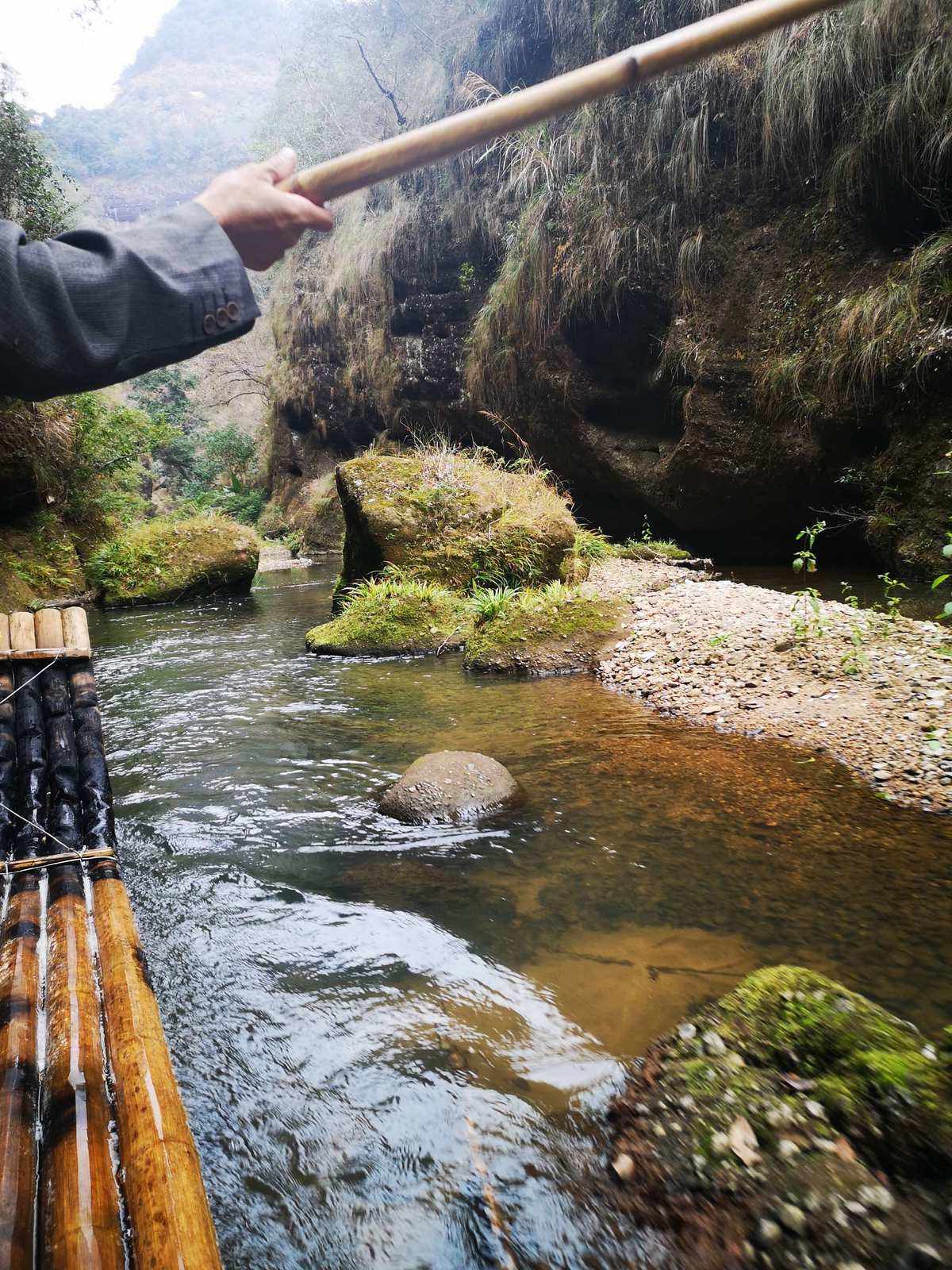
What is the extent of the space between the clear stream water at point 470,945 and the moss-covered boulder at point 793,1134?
123 mm

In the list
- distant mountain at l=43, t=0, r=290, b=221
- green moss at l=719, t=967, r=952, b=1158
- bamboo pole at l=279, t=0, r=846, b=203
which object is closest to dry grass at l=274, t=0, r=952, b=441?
bamboo pole at l=279, t=0, r=846, b=203

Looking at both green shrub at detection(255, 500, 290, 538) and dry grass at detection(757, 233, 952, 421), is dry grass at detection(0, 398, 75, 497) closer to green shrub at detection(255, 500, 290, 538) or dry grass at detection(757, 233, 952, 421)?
dry grass at detection(757, 233, 952, 421)

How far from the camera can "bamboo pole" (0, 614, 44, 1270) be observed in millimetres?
1136

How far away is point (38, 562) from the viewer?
36.8ft

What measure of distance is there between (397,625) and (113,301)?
5859 millimetres

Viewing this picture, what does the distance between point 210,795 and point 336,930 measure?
1493mm

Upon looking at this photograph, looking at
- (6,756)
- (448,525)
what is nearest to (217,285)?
(6,756)

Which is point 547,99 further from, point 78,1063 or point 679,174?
point 679,174

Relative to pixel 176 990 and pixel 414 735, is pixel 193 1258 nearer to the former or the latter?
pixel 176 990

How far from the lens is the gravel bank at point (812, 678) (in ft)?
10.8

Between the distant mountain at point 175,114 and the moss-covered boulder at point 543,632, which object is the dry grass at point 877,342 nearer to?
the moss-covered boulder at point 543,632

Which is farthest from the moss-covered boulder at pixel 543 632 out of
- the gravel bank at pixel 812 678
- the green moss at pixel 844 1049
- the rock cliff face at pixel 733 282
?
the green moss at pixel 844 1049

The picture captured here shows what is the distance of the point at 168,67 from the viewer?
31.4 metres

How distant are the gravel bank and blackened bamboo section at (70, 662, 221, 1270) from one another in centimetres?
292
